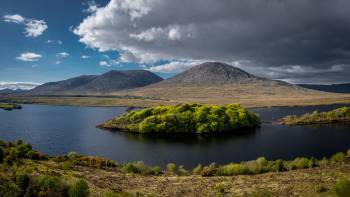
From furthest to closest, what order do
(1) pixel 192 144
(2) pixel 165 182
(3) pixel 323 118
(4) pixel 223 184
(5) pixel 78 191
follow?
(3) pixel 323 118 < (1) pixel 192 144 < (2) pixel 165 182 < (4) pixel 223 184 < (5) pixel 78 191

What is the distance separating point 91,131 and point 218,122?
41432 millimetres

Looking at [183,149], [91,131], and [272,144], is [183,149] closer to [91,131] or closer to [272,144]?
[272,144]

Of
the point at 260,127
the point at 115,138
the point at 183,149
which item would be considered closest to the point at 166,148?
the point at 183,149

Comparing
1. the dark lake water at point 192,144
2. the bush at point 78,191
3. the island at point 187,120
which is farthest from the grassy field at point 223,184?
the island at point 187,120

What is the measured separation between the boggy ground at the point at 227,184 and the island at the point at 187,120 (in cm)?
6107

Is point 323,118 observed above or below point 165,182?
above

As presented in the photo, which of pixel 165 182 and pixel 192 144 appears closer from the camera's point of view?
pixel 165 182

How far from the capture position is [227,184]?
3225 centimetres

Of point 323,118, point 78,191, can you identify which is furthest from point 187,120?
point 78,191

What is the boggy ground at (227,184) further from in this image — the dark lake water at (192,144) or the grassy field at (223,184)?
the dark lake water at (192,144)

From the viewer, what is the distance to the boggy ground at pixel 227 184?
28156mm

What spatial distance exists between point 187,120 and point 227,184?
226ft

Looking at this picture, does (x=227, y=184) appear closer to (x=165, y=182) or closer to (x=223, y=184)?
(x=223, y=184)

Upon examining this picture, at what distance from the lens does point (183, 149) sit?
72688 millimetres
